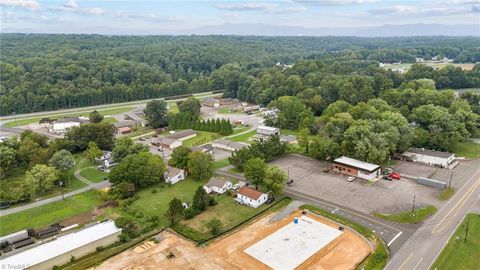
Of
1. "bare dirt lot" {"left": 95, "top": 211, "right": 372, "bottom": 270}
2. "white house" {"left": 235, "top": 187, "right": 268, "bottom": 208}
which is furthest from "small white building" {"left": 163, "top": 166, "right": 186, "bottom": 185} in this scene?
"bare dirt lot" {"left": 95, "top": 211, "right": 372, "bottom": 270}

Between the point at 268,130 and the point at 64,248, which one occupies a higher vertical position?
the point at 268,130

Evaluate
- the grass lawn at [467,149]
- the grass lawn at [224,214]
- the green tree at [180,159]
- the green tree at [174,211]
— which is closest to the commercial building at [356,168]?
the grass lawn at [224,214]

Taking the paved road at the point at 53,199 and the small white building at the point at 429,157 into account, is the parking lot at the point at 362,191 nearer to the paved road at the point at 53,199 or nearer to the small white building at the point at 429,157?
the small white building at the point at 429,157

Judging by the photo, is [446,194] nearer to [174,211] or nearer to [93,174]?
[174,211]

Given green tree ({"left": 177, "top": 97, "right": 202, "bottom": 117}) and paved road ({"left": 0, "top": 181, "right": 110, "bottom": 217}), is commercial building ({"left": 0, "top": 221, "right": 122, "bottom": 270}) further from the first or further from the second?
green tree ({"left": 177, "top": 97, "right": 202, "bottom": 117})

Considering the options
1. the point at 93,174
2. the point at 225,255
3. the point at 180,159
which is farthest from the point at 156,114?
the point at 225,255

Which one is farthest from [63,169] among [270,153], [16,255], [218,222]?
[270,153]
